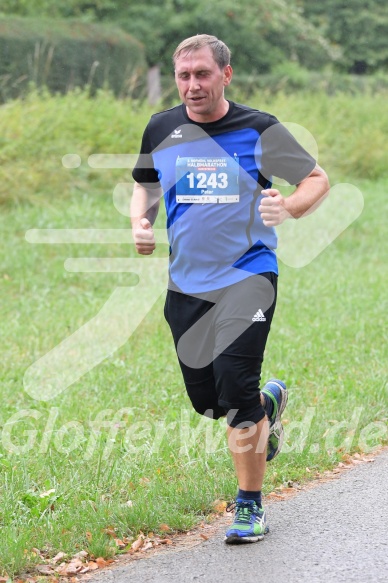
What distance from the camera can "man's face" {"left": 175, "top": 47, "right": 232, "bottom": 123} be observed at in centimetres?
472

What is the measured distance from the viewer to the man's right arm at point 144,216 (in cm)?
484

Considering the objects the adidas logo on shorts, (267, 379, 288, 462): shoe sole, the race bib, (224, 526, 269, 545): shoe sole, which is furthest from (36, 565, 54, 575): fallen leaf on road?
the race bib

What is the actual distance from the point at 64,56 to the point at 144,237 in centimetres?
1754

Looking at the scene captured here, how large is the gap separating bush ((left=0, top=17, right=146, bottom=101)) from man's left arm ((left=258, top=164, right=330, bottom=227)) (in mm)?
14606

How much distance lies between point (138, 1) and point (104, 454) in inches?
1014

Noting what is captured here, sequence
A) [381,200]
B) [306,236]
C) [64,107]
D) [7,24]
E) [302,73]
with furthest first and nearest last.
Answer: [302,73], [7,24], [381,200], [64,107], [306,236]

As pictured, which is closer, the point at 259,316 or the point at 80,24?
the point at 259,316

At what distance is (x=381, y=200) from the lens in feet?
61.4

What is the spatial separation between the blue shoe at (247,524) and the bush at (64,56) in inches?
591

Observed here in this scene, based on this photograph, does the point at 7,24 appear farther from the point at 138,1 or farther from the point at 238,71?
the point at 238,71

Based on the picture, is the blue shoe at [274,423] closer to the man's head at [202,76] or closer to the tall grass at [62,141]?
the man's head at [202,76]

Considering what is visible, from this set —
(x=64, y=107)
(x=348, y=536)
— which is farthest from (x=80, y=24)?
(x=348, y=536)

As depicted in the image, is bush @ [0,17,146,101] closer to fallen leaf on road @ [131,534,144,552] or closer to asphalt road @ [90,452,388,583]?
asphalt road @ [90,452,388,583]

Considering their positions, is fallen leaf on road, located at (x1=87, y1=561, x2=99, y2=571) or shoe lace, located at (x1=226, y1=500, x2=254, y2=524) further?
shoe lace, located at (x1=226, y1=500, x2=254, y2=524)
